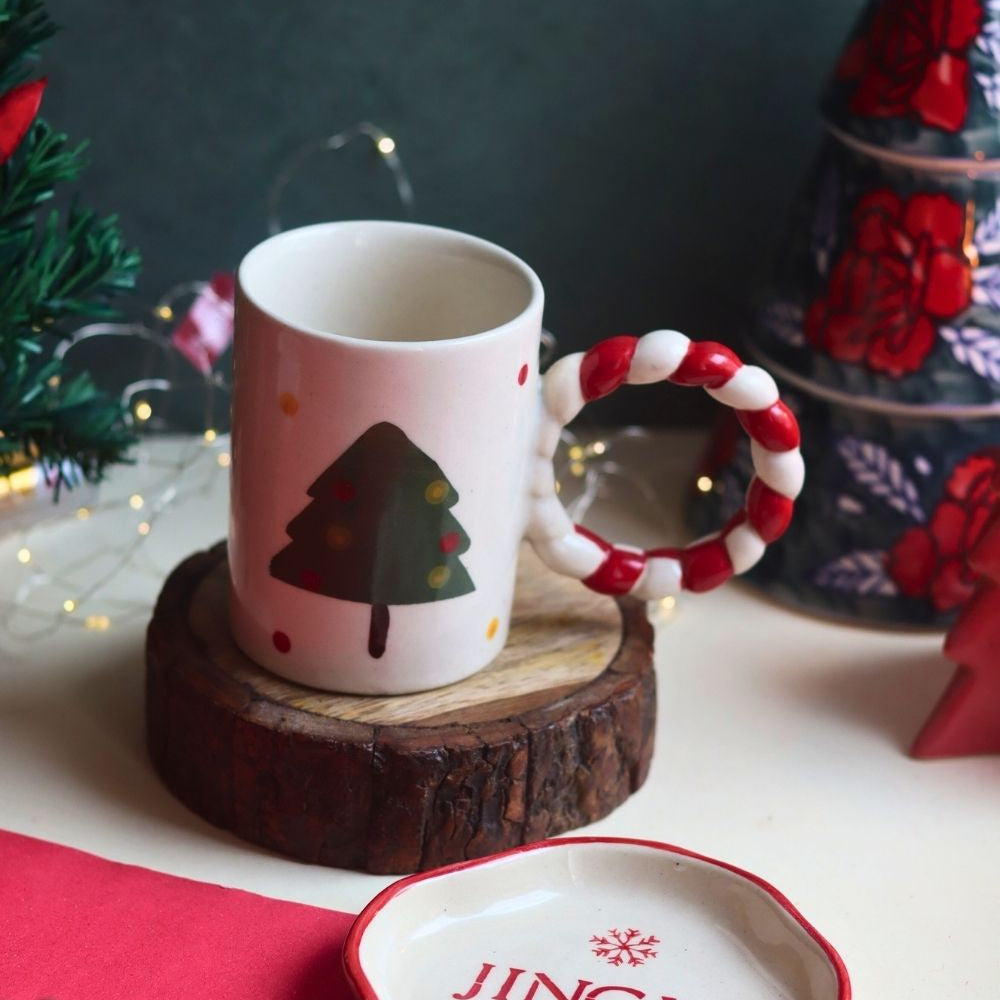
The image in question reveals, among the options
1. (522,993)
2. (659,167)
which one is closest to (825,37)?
(659,167)

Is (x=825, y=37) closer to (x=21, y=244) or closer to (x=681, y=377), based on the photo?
(x=681, y=377)

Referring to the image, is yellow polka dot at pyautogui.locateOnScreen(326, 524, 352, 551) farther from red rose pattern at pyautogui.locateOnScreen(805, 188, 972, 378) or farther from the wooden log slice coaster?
red rose pattern at pyautogui.locateOnScreen(805, 188, 972, 378)

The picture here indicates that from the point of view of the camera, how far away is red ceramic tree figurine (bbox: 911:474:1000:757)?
67cm

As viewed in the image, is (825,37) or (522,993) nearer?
(522,993)

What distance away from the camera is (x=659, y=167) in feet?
2.99

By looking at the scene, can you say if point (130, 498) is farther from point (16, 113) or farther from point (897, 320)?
point (897, 320)

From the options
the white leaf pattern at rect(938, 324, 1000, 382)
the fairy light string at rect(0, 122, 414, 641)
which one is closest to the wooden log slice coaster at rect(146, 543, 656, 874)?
the fairy light string at rect(0, 122, 414, 641)

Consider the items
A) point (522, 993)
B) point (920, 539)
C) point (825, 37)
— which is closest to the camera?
point (522, 993)

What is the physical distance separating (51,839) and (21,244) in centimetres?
26

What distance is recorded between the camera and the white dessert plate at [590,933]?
1.81 ft

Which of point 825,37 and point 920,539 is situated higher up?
point 825,37

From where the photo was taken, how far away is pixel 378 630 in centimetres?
61

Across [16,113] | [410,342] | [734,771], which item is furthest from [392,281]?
[734,771]

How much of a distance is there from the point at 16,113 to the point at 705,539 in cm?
36
